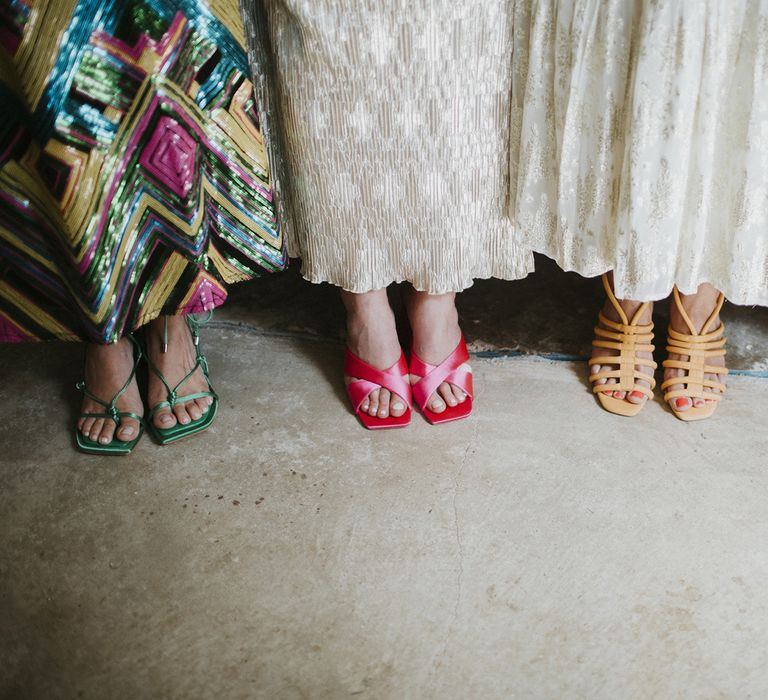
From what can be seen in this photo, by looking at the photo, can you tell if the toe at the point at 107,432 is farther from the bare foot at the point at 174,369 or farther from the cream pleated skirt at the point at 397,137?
the cream pleated skirt at the point at 397,137

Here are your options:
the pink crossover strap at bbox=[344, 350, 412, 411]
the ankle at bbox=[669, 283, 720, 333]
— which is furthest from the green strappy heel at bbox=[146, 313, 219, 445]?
the ankle at bbox=[669, 283, 720, 333]

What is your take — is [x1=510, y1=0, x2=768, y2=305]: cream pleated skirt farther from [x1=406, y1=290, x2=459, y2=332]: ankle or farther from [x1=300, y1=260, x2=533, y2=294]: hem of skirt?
[x1=406, y1=290, x2=459, y2=332]: ankle

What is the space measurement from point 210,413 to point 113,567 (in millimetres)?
354

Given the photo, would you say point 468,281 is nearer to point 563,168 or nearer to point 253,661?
point 563,168

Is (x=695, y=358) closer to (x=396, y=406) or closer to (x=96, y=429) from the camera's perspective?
(x=396, y=406)

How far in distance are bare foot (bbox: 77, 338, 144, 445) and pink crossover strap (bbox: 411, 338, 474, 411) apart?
53cm

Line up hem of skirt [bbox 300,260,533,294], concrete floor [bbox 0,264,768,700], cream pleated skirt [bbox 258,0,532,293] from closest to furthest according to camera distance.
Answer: concrete floor [bbox 0,264,768,700], cream pleated skirt [bbox 258,0,532,293], hem of skirt [bbox 300,260,533,294]

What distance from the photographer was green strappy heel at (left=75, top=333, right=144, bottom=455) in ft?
4.42

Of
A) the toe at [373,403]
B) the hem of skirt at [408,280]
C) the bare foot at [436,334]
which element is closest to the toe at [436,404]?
the bare foot at [436,334]

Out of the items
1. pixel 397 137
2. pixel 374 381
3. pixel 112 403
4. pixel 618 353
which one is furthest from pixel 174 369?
pixel 618 353

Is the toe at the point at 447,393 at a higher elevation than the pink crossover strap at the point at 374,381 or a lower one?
lower

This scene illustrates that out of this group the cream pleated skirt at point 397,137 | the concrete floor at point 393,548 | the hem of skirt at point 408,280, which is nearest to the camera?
the concrete floor at point 393,548

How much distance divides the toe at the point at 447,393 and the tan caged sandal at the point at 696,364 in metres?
0.40

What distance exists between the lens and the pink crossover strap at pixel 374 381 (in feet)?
4.64
